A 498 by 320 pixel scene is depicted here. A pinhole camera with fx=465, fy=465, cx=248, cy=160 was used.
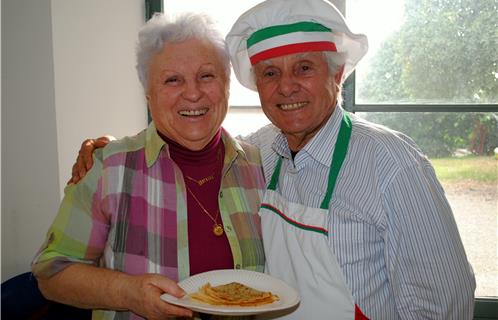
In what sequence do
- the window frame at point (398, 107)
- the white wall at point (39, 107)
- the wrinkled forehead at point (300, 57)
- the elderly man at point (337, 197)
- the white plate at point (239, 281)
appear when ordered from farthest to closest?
1. the window frame at point (398, 107)
2. the white wall at point (39, 107)
3. the wrinkled forehead at point (300, 57)
4. the elderly man at point (337, 197)
5. the white plate at point (239, 281)

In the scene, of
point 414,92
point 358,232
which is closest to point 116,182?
point 358,232

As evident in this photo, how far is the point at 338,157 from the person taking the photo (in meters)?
1.47

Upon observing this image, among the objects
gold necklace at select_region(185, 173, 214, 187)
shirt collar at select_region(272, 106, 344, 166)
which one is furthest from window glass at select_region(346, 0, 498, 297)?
gold necklace at select_region(185, 173, 214, 187)

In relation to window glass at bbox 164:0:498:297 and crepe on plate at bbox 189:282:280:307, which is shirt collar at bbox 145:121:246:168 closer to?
crepe on plate at bbox 189:282:280:307

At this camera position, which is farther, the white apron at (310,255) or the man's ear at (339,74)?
the man's ear at (339,74)

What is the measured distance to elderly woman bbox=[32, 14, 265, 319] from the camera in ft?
4.79

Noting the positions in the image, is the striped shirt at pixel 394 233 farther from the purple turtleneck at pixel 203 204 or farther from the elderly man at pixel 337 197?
the purple turtleneck at pixel 203 204

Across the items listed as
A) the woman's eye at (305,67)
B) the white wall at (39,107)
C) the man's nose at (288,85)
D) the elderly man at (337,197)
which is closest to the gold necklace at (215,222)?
the elderly man at (337,197)

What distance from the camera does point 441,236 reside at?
130 cm

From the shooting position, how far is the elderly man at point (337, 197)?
1.32 meters

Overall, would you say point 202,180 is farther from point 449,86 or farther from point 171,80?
point 449,86

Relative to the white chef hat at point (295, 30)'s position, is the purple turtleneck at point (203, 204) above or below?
below

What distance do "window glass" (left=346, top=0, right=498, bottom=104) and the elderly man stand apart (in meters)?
1.38

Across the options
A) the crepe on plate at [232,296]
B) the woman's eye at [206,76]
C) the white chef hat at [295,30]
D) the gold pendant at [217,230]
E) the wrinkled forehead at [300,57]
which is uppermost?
the white chef hat at [295,30]
